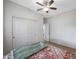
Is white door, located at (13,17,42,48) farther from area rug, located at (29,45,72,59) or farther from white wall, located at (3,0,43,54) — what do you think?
area rug, located at (29,45,72,59)

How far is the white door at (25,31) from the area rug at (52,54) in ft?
0.70

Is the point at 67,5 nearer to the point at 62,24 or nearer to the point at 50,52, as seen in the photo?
the point at 62,24

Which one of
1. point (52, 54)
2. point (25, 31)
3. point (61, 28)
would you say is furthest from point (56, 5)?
point (52, 54)

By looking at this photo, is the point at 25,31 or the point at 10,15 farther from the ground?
the point at 10,15

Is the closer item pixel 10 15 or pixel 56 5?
pixel 10 15

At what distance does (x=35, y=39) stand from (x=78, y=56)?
81cm

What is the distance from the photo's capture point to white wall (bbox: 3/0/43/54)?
0.83 metres

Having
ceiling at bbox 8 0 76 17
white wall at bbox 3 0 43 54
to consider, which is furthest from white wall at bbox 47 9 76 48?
white wall at bbox 3 0 43 54

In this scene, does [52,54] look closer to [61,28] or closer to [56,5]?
[61,28]

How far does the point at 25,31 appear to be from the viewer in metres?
1.05

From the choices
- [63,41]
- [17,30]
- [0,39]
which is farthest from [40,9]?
[0,39]

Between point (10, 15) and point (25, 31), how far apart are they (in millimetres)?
301

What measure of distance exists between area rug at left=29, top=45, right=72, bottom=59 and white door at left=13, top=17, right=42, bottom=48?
8.4 inches

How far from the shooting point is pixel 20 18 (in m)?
0.96
